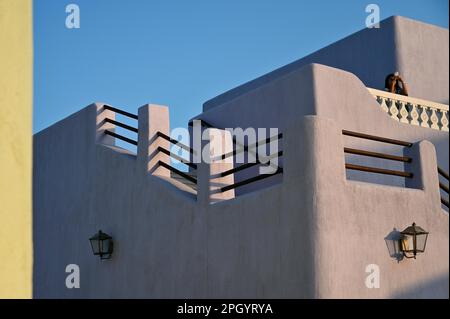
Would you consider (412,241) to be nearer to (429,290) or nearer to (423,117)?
(429,290)

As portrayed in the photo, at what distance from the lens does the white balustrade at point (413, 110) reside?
1152 centimetres

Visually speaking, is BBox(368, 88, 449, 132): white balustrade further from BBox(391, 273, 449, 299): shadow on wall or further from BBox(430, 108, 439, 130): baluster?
BBox(391, 273, 449, 299): shadow on wall

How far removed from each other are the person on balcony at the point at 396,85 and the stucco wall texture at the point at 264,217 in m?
0.98

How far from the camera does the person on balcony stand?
12.4m

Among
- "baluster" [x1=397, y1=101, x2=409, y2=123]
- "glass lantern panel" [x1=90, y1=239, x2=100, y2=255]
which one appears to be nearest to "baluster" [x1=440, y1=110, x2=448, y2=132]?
"baluster" [x1=397, y1=101, x2=409, y2=123]

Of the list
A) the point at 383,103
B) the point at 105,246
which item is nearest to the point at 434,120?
the point at 383,103

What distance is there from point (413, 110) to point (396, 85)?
84 cm

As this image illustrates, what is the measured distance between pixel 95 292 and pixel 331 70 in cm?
522

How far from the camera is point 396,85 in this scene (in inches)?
497

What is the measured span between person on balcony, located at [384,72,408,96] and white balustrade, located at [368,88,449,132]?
450mm
